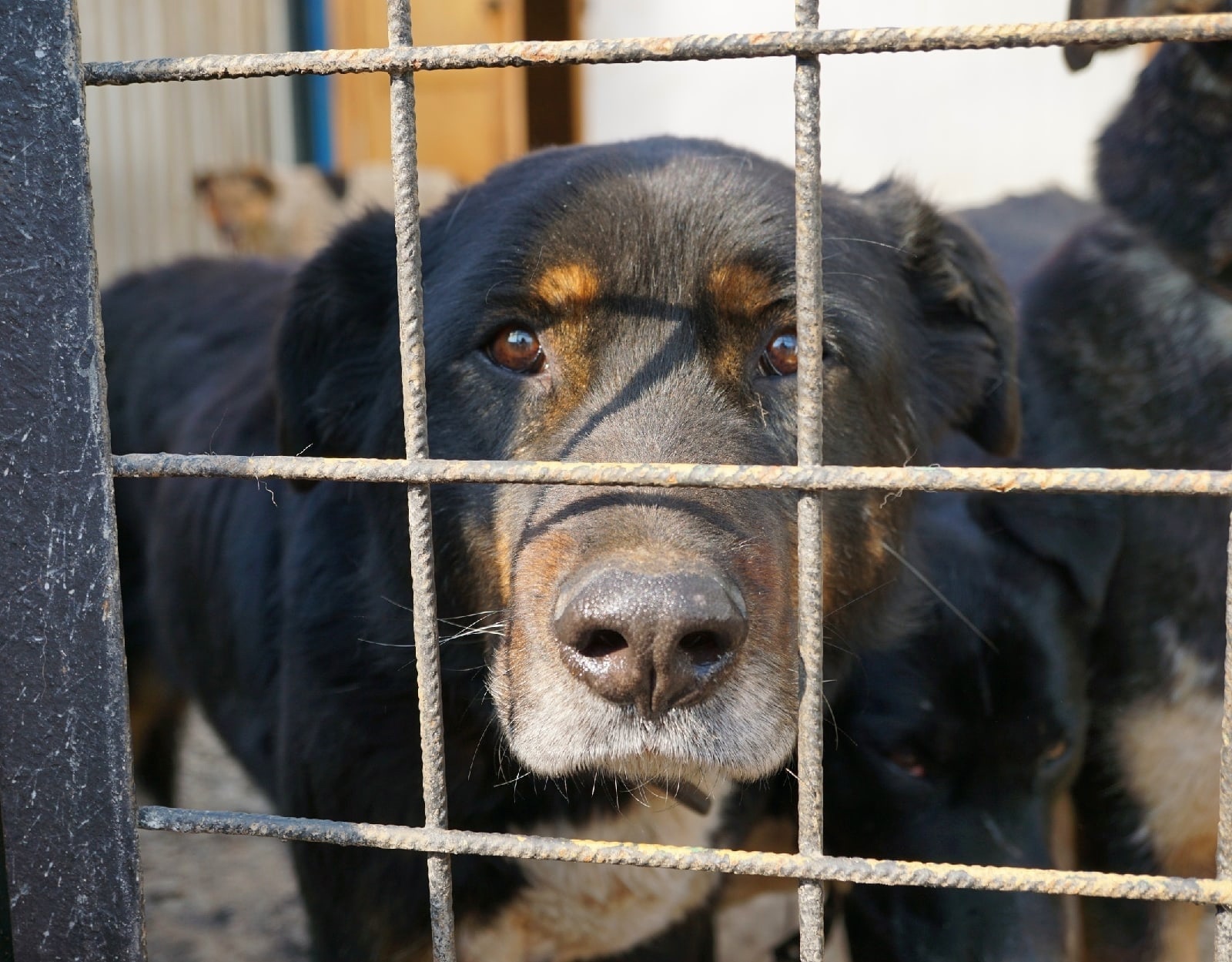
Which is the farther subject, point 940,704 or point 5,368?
point 940,704

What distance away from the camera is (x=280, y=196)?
8.23 metres

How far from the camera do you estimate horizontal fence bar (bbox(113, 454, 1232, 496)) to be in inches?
54.2

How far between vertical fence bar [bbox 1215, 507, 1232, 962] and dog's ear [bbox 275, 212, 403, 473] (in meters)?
1.56

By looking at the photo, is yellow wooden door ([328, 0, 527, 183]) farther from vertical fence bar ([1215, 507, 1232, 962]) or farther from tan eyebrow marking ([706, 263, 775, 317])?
vertical fence bar ([1215, 507, 1232, 962])

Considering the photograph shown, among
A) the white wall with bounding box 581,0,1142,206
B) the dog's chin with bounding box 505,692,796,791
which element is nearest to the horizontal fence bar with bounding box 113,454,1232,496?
the dog's chin with bounding box 505,692,796,791

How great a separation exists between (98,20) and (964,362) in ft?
22.2

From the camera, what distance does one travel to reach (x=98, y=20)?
294 inches

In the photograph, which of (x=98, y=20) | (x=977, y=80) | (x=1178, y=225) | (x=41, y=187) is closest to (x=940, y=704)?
(x=1178, y=225)

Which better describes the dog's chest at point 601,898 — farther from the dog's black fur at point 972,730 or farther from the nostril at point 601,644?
the nostril at point 601,644

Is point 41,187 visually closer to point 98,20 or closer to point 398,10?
point 398,10

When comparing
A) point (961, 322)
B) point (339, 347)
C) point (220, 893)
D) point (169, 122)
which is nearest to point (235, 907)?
point (220, 893)

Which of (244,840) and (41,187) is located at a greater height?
(41,187)

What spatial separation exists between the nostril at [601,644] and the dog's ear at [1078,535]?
1391 millimetres

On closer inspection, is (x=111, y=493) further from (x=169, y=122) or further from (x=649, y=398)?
(x=169, y=122)
